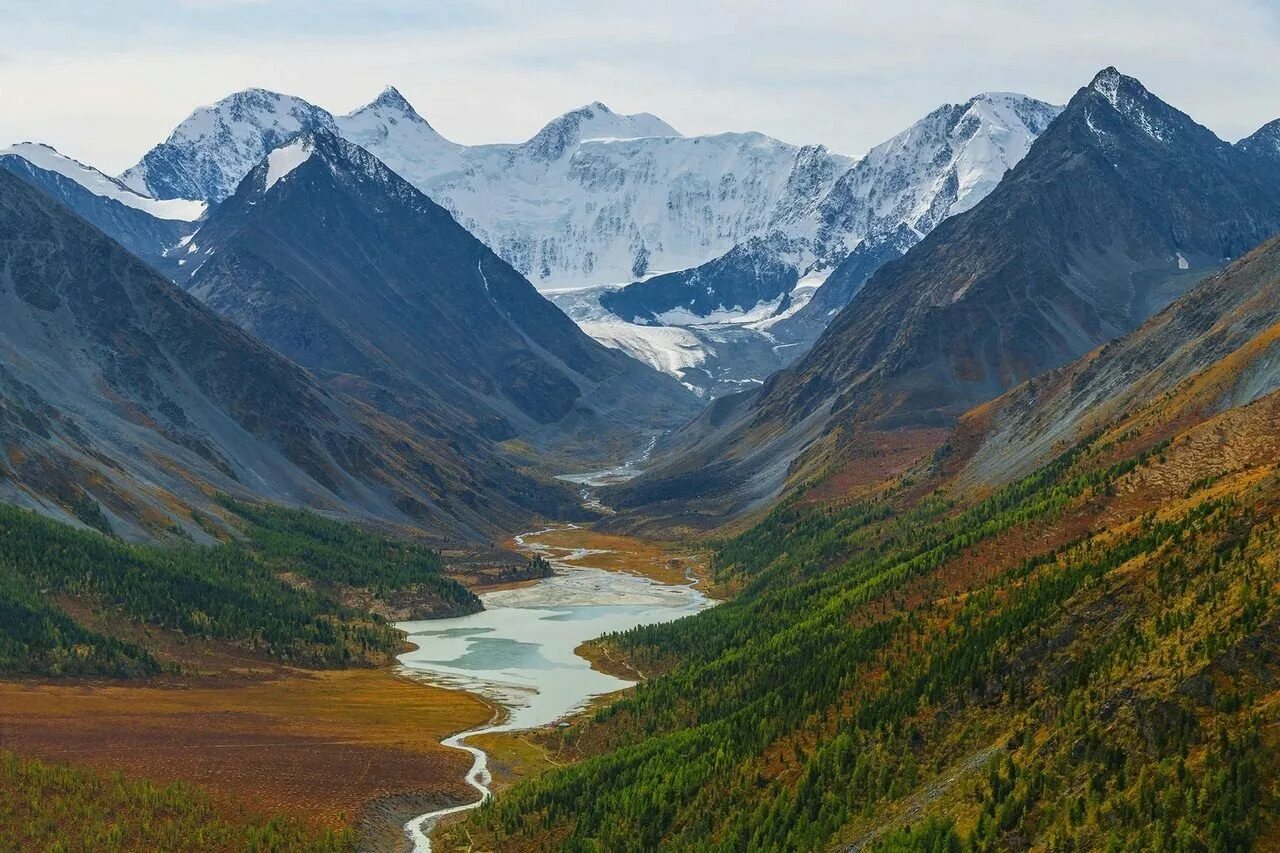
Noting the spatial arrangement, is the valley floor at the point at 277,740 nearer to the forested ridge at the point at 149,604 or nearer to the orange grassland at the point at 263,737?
the orange grassland at the point at 263,737

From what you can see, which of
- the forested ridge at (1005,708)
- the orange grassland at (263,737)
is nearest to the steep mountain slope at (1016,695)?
the forested ridge at (1005,708)

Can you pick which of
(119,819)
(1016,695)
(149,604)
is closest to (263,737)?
(119,819)

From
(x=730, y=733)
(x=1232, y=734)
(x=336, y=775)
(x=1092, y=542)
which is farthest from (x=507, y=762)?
(x=1232, y=734)

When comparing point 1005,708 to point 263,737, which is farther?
point 263,737

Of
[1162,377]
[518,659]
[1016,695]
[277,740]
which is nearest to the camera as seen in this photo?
Result: [1016,695]

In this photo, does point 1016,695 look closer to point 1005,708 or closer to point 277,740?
point 1005,708

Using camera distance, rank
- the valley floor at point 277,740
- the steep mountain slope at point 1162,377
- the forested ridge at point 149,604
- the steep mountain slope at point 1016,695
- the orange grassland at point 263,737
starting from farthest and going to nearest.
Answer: the steep mountain slope at point 1162,377, the forested ridge at point 149,604, the orange grassland at point 263,737, the valley floor at point 277,740, the steep mountain slope at point 1016,695

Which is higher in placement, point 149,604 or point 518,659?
point 149,604
